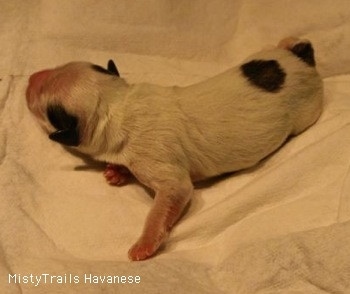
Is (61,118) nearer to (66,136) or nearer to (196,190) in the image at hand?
(66,136)

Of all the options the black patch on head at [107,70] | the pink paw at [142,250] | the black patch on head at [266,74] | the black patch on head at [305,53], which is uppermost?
the black patch on head at [305,53]

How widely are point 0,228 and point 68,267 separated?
31 cm

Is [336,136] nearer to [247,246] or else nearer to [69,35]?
[247,246]

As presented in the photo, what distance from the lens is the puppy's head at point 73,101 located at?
5.96 ft

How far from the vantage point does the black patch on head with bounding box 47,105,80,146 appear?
182 cm

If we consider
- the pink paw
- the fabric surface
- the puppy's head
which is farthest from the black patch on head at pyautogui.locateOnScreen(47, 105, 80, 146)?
the pink paw

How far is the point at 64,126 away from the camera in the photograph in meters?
1.84

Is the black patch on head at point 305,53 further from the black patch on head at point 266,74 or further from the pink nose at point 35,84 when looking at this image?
the pink nose at point 35,84

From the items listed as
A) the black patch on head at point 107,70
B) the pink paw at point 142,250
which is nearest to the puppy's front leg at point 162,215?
the pink paw at point 142,250

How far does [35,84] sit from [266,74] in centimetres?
83

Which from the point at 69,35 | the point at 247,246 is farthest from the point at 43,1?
the point at 247,246

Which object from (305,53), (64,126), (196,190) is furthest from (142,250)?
(305,53)

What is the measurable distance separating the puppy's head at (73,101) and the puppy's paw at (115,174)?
0.17m

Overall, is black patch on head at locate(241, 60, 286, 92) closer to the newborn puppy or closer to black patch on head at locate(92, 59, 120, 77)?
A: the newborn puppy
